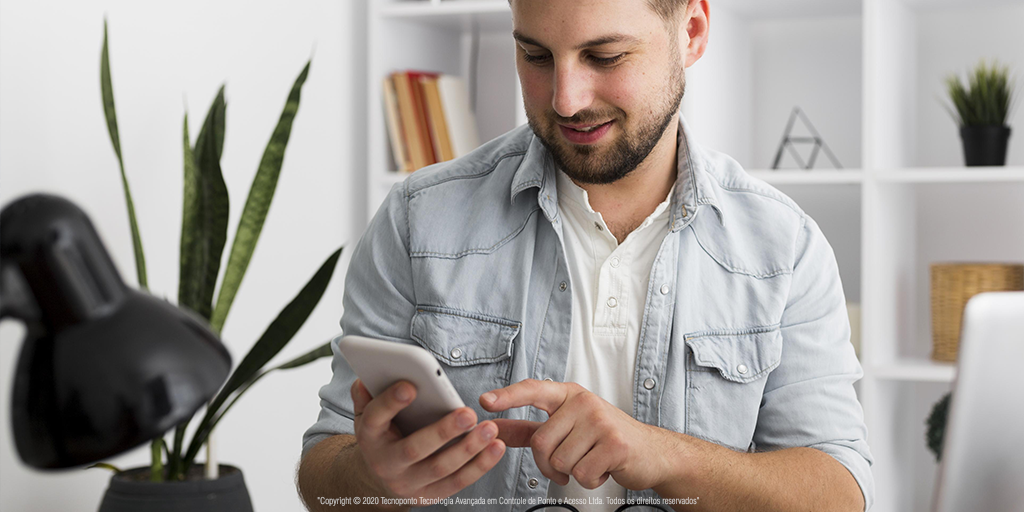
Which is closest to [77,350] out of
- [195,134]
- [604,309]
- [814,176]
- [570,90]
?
[570,90]

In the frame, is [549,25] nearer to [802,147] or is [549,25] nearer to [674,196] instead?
[674,196]

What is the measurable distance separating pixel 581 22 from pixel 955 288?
1.46 metres

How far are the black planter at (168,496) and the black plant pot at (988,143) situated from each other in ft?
6.25

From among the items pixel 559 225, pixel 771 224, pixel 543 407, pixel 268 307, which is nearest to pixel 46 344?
pixel 543 407

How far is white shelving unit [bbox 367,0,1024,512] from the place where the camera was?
2.23m

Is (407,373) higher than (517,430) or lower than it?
higher

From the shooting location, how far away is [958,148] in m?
2.51

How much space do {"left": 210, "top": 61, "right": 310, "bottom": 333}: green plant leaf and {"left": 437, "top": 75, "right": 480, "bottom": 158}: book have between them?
0.83m

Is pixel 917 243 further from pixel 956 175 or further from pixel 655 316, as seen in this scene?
pixel 655 316

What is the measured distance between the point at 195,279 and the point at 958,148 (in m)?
2.03

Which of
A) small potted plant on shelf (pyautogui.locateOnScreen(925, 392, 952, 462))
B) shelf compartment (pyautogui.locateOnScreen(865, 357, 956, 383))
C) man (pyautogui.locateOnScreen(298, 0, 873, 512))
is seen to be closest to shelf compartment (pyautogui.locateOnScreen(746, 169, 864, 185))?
shelf compartment (pyautogui.locateOnScreen(865, 357, 956, 383))

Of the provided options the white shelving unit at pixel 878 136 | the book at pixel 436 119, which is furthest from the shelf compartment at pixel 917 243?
the book at pixel 436 119

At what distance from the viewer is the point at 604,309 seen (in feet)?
4.50

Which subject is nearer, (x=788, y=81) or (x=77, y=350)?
(x=77, y=350)
